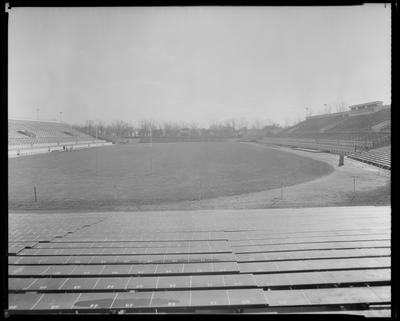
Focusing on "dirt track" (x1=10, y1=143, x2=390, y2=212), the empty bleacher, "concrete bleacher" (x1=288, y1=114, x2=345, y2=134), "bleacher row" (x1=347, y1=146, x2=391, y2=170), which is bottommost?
"dirt track" (x1=10, y1=143, x2=390, y2=212)

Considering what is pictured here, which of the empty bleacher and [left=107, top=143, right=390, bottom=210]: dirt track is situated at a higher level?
the empty bleacher

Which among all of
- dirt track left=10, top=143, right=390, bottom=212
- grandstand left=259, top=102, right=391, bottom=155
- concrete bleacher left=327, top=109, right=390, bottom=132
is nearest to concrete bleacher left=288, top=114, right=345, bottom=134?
grandstand left=259, top=102, right=391, bottom=155

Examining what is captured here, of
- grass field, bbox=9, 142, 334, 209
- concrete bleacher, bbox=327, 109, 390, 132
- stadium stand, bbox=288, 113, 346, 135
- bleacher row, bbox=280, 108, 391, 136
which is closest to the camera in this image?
grass field, bbox=9, 142, 334, 209

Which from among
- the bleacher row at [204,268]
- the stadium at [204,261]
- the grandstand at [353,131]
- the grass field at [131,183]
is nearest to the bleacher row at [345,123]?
the grandstand at [353,131]

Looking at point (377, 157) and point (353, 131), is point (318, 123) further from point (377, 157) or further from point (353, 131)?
point (377, 157)

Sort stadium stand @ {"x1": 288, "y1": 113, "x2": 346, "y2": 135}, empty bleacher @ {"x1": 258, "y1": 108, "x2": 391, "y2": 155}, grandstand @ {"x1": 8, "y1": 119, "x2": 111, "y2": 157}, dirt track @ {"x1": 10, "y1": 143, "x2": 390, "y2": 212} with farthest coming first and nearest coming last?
stadium stand @ {"x1": 288, "y1": 113, "x2": 346, "y2": 135} → grandstand @ {"x1": 8, "y1": 119, "x2": 111, "y2": 157} → empty bleacher @ {"x1": 258, "y1": 108, "x2": 391, "y2": 155} → dirt track @ {"x1": 10, "y1": 143, "x2": 390, "y2": 212}

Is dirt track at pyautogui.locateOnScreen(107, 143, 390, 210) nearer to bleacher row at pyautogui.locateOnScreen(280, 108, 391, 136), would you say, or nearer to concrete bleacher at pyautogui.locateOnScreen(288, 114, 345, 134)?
bleacher row at pyautogui.locateOnScreen(280, 108, 391, 136)
